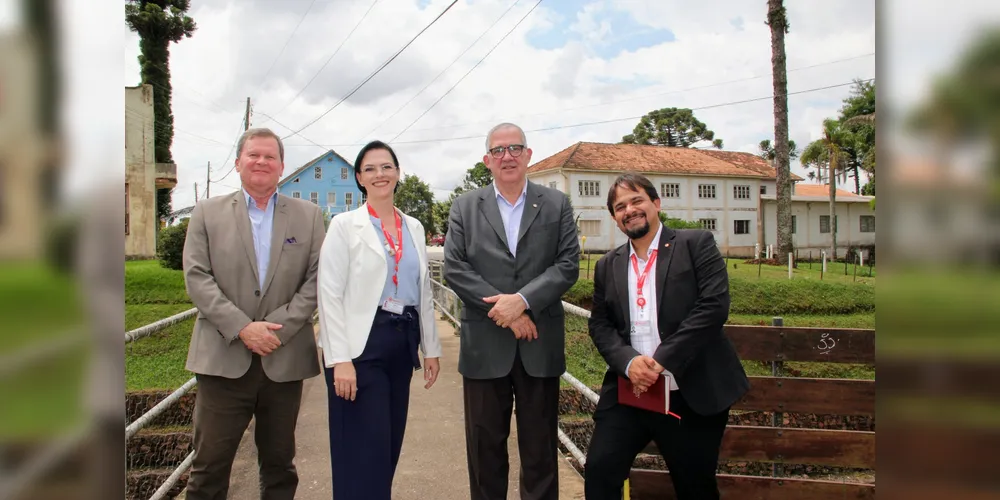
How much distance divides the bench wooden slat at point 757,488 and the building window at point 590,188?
32247mm

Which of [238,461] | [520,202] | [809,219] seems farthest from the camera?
[809,219]

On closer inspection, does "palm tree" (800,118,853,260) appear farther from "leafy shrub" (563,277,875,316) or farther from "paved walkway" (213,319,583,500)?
"paved walkway" (213,319,583,500)

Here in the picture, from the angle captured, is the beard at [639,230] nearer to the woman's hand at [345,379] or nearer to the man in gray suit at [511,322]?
the man in gray suit at [511,322]

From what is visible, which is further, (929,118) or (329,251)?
(329,251)

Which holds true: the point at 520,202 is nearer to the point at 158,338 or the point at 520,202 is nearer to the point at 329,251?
the point at 329,251

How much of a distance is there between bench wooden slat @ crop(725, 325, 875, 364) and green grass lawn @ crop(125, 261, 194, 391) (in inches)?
165

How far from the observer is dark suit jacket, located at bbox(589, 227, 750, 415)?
8.20 ft

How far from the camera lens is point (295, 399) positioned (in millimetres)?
2797

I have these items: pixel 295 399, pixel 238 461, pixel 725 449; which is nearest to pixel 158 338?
pixel 238 461

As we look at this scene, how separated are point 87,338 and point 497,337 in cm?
247

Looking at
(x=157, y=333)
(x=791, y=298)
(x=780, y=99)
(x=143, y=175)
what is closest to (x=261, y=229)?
(x=157, y=333)

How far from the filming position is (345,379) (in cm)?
264

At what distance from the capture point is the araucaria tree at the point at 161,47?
17.8 meters

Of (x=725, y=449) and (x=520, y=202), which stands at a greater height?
(x=520, y=202)
